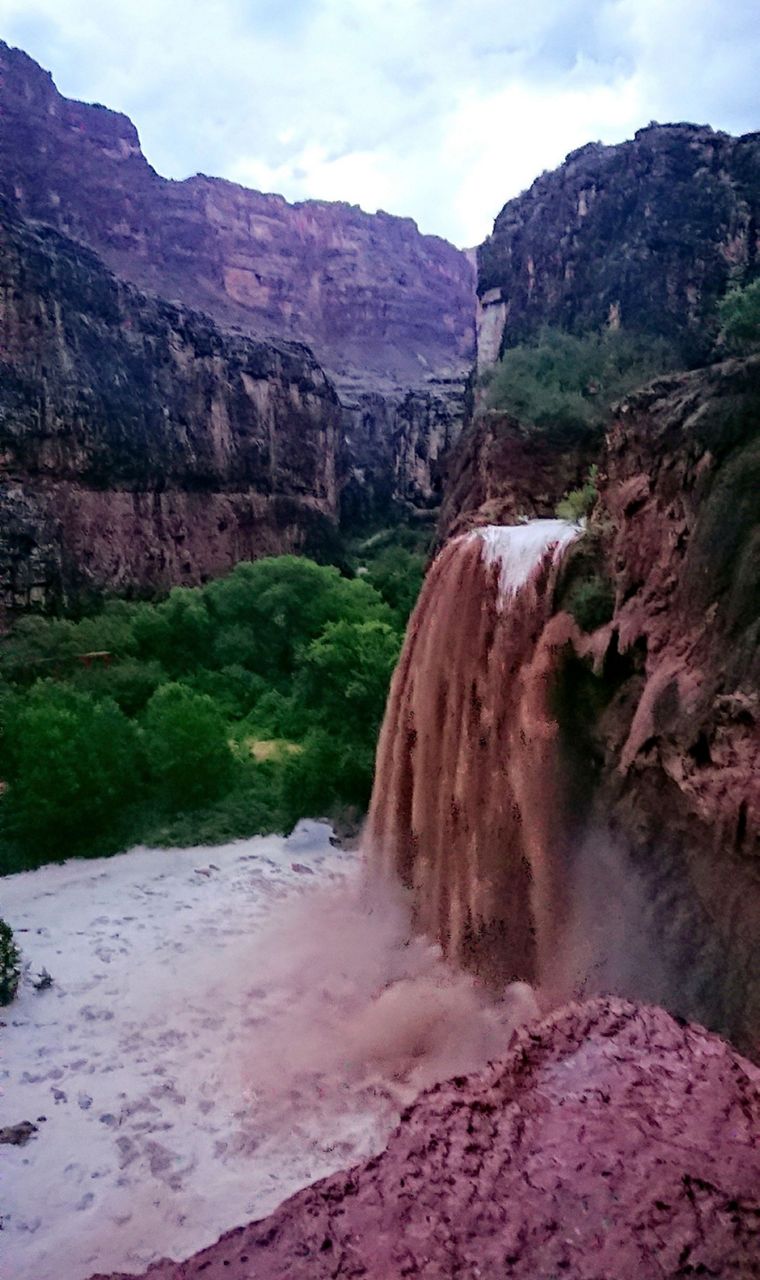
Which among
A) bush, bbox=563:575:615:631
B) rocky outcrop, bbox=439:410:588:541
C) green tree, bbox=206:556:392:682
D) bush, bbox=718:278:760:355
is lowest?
green tree, bbox=206:556:392:682

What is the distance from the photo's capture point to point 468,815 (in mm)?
6375

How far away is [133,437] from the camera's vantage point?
23.1 metres

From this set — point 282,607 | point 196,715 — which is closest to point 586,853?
point 196,715

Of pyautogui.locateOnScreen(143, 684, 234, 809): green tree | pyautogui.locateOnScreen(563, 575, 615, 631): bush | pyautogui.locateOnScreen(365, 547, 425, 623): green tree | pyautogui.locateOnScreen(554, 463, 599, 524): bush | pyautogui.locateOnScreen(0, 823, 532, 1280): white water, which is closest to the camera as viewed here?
pyautogui.locateOnScreen(0, 823, 532, 1280): white water

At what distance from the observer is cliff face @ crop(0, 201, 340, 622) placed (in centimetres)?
1998

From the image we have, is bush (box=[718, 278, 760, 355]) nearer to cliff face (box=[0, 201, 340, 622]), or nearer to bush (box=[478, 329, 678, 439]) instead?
bush (box=[478, 329, 678, 439])

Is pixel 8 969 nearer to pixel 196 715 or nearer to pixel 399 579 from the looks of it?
pixel 196 715

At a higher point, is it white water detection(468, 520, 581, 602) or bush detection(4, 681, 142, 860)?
white water detection(468, 520, 581, 602)

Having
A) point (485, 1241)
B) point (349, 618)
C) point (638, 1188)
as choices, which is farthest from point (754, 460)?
point (349, 618)

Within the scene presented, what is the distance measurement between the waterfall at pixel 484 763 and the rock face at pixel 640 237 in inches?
519

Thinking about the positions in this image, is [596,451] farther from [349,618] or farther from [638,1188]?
[638,1188]

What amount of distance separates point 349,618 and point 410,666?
9.17 m

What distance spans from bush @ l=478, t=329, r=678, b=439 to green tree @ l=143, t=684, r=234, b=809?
8.53 m

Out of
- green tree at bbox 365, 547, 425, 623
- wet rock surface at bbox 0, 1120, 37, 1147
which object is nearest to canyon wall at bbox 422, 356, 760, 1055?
wet rock surface at bbox 0, 1120, 37, 1147
